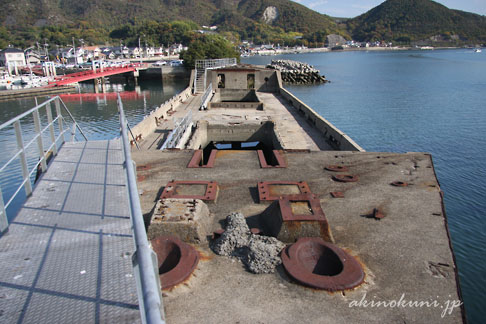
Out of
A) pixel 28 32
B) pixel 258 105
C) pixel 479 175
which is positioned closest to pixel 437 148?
pixel 479 175

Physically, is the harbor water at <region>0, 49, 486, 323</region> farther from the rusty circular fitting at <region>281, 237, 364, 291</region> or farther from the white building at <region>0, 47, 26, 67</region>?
the white building at <region>0, 47, 26, 67</region>

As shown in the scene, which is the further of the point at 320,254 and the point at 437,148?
the point at 437,148

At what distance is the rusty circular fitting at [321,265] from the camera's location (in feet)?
14.4

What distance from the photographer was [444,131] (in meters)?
29.6

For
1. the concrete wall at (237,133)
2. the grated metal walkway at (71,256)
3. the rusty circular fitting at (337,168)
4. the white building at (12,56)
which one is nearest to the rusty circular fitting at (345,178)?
the rusty circular fitting at (337,168)

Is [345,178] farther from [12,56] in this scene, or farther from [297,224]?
[12,56]

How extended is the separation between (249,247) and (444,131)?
1189 inches

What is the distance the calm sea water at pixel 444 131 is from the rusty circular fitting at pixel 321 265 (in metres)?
7.08

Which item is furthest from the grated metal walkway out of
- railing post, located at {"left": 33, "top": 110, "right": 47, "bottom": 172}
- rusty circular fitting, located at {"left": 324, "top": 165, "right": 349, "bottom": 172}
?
rusty circular fitting, located at {"left": 324, "top": 165, "right": 349, "bottom": 172}

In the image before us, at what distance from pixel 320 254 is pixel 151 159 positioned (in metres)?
5.91

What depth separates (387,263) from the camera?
16.1ft

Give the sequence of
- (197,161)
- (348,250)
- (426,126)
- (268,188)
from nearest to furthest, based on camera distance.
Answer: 1. (348,250)
2. (268,188)
3. (197,161)
4. (426,126)

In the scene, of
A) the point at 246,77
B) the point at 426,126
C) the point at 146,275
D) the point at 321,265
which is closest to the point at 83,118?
the point at 246,77

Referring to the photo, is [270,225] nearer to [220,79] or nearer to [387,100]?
[220,79]
